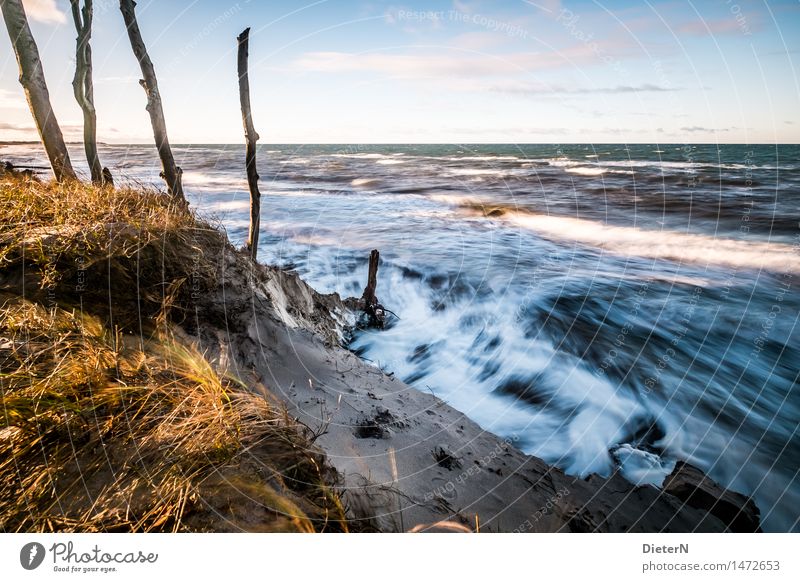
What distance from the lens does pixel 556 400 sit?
18.5ft

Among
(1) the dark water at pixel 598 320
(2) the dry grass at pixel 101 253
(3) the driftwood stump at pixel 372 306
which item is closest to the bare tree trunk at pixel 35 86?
(1) the dark water at pixel 598 320

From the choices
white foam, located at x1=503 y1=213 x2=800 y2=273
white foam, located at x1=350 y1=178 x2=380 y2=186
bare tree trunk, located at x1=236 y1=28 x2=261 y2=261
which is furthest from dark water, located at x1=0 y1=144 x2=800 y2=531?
white foam, located at x1=350 y1=178 x2=380 y2=186

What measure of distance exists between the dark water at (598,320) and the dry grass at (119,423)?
7.88ft

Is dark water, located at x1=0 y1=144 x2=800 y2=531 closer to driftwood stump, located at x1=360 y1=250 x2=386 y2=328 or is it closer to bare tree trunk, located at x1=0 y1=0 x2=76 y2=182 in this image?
driftwood stump, located at x1=360 y1=250 x2=386 y2=328

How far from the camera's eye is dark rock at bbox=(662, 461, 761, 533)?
3086 millimetres

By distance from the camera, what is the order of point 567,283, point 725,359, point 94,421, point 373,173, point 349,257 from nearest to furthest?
point 94,421, point 725,359, point 567,283, point 349,257, point 373,173

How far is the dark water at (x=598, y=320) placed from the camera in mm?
4914

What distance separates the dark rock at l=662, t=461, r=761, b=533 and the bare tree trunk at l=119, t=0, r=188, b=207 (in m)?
6.74

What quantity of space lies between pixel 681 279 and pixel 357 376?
1017cm

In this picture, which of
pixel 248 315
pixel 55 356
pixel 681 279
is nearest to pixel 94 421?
pixel 55 356

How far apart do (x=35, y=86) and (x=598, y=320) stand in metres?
10.7

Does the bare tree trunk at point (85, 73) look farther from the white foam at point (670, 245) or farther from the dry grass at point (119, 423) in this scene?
the white foam at point (670, 245)

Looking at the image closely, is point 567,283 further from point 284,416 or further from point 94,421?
point 94,421
